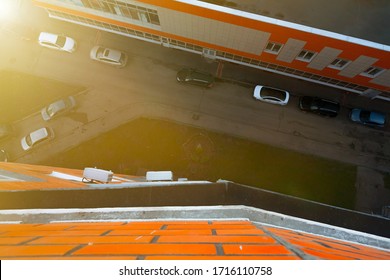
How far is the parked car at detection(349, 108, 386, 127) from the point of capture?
900 inches

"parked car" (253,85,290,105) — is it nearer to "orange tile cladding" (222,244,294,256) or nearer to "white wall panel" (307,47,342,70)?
"white wall panel" (307,47,342,70)

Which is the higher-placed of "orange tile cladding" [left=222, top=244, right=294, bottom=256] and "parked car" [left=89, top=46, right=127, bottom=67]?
"parked car" [left=89, top=46, right=127, bottom=67]

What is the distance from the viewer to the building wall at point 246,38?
55.1 feet

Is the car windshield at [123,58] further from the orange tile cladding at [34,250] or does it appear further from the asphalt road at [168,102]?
the orange tile cladding at [34,250]

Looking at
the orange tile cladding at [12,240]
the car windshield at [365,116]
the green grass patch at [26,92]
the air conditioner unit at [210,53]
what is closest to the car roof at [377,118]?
the car windshield at [365,116]

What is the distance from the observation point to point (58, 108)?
23.5 m

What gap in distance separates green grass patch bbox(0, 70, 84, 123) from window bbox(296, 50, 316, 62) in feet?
54.2

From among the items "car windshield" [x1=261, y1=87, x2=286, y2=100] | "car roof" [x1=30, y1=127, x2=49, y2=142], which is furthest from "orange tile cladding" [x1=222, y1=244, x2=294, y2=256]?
"car roof" [x1=30, y1=127, x2=49, y2=142]

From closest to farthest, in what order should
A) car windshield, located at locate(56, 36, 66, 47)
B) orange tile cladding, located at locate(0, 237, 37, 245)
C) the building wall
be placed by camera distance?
orange tile cladding, located at locate(0, 237, 37, 245), the building wall, car windshield, located at locate(56, 36, 66, 47)

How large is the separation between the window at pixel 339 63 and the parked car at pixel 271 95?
4116 millimetres

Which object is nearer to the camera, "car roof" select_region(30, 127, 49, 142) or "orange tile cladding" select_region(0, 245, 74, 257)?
"orange tile cladding" select_region(0, 245, 74, 257)

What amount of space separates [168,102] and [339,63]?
40.3ft

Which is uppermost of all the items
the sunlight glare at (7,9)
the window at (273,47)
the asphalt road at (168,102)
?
the sunlight glare at (7,9)

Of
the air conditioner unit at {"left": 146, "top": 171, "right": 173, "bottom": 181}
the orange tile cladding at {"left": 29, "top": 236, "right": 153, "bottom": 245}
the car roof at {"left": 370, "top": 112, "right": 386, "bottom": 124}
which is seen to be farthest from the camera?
the car roof at {"left": 370, "top": 112, "right": 386, "bottom": 124}
